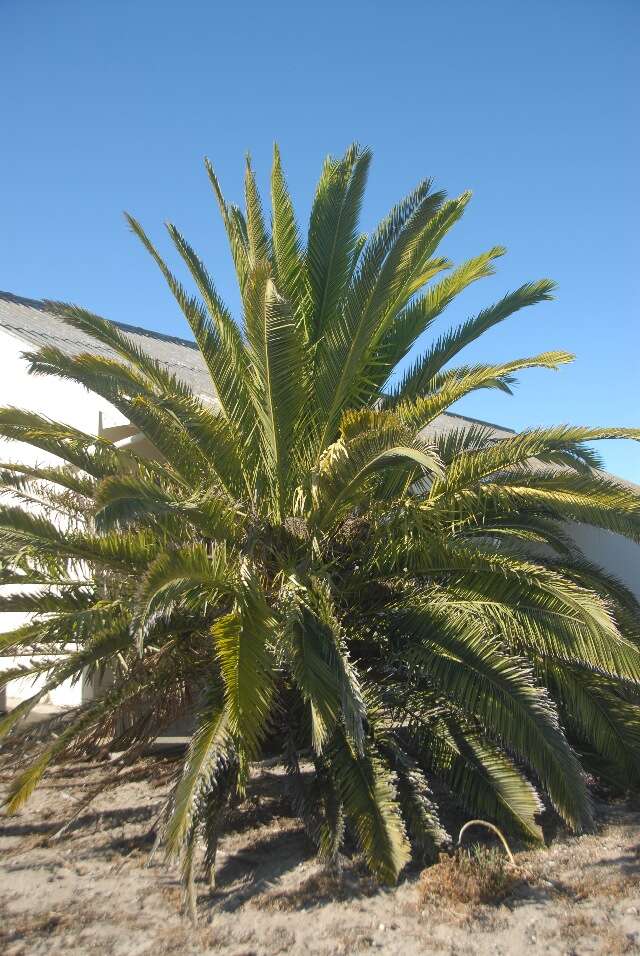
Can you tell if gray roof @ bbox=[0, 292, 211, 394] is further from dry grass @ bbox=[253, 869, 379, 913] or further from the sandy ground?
dry grass @ bbox=[253, 869, 379, 913]

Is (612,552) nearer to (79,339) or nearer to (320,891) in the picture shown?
(79,339)

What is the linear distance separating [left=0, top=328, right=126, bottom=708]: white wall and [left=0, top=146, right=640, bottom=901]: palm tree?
7.21ft

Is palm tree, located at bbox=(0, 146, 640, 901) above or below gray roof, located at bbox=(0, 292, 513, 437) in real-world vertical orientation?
below

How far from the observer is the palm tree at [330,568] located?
199 inches

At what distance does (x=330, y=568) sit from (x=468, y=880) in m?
2.33

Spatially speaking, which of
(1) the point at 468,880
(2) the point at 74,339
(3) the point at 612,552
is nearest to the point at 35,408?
(2) the point at 74,339

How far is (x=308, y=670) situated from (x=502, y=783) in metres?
1.62

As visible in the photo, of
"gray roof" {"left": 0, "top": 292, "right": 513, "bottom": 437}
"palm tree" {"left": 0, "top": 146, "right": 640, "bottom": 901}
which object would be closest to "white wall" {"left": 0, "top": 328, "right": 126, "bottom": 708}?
"gray roof" {"left": 0, "top": 292, "right": 513, "bottom": 437}

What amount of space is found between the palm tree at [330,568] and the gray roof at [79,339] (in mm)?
2303

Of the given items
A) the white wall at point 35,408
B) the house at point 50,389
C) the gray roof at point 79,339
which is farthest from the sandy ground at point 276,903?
the gray roof at point 79,339

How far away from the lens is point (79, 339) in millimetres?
11641

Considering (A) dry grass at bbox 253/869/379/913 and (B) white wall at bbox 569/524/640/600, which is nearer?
(A) dry grass at bbox 253/869/379/913

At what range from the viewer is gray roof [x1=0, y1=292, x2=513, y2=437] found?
10.2m

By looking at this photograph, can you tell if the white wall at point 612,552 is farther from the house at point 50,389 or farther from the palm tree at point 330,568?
the palm tree at point 330,568
